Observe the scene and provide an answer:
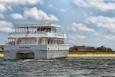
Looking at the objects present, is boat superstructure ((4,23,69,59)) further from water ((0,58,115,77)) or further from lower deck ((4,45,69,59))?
water ((0,58,115,77))

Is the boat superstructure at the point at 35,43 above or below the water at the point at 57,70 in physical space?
above

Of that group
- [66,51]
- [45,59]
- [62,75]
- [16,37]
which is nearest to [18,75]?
[62,75]

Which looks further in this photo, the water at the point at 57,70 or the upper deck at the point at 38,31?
the upper deck at the point at 38,31

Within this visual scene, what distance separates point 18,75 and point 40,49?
35732 mm

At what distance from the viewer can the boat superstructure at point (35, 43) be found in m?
79.4

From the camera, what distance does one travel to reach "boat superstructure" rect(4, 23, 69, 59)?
7944 cm

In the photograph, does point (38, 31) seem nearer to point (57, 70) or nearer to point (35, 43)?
point (35, 43)

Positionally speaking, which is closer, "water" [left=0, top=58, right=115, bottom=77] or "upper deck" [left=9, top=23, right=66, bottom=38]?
"water" [left=0, top=58, right=115, bottom=77]

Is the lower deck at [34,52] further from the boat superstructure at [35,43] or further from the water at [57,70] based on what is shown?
the water at [57,70]

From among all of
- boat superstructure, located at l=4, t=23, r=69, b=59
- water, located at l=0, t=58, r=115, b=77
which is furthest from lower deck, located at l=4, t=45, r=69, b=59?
water, located at l=0, t=58, r=115, b=77

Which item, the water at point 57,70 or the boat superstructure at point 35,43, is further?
the boat superstructure at point 35,43

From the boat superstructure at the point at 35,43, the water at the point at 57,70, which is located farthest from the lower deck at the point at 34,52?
the water at the point at 57,70

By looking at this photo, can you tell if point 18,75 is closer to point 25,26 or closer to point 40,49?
point 40,49

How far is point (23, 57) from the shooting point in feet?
279
